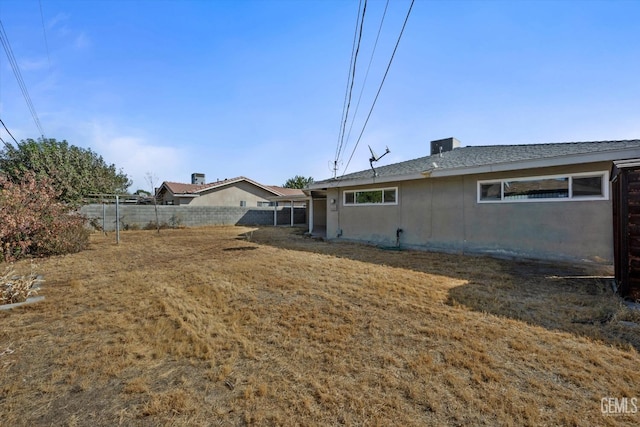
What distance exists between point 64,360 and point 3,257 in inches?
302

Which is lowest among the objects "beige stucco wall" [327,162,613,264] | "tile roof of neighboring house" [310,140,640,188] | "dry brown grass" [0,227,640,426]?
"dry brown grass" [0,227,640,426]

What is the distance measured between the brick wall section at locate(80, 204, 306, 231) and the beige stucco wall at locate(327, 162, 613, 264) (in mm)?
11468

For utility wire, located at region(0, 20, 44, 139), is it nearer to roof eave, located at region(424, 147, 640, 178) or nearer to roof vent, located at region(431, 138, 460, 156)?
roof eave, located at region(424, 147, 640, 178)

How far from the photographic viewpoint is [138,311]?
13.3 feet

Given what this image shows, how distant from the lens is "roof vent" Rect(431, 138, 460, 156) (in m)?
13.0

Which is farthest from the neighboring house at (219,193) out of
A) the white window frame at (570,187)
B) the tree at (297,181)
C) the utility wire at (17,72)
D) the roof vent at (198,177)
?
the tree at (297,181)

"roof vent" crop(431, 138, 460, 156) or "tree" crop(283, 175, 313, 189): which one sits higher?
"tree" crop(283, 175, 313, 189)

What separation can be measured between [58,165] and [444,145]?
A: 21500 millimetres

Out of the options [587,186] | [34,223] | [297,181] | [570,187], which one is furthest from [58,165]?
[297,181]

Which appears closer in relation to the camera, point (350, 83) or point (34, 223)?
point (34, 223)

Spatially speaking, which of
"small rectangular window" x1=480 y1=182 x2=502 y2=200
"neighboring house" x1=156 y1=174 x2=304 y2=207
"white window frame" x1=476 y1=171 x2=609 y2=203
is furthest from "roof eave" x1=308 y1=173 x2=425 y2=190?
"neighboring house" x1=156 y1=174 x2=304 y2=207

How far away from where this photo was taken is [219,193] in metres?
23.5

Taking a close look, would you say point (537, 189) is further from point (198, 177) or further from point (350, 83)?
point (198, 177)

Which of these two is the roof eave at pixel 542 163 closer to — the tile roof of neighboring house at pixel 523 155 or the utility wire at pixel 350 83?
the tile roof of neighboring house at pixel 523 155
